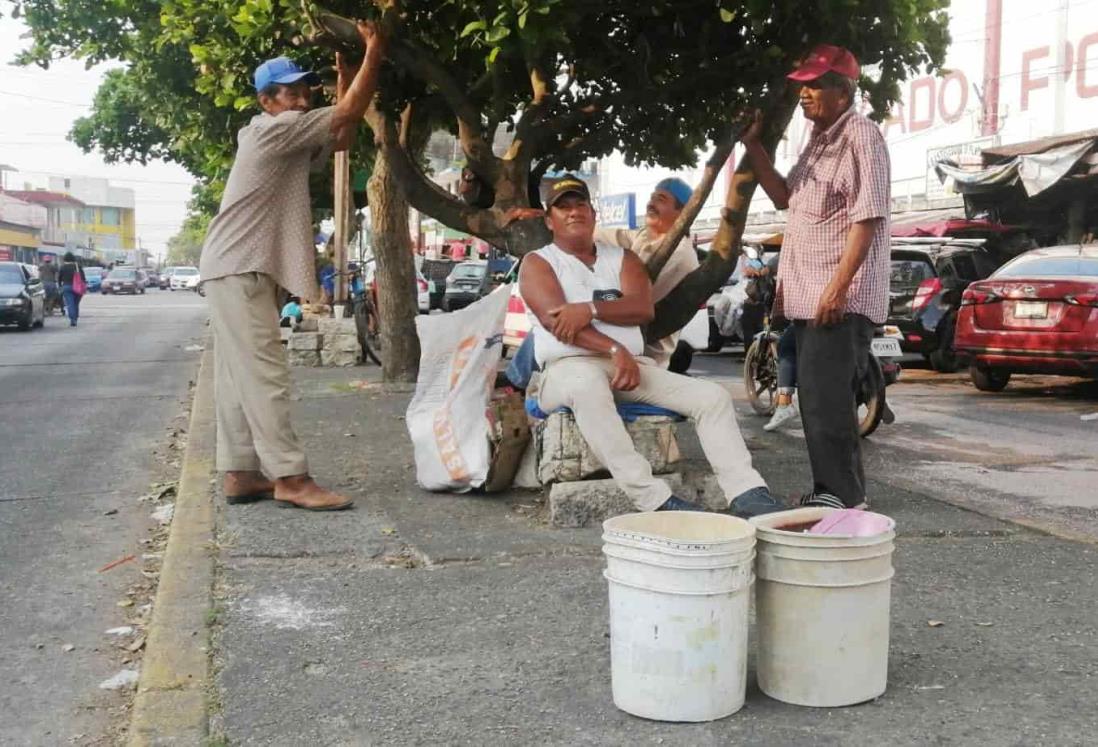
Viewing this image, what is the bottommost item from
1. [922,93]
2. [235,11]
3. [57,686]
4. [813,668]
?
[57,686]

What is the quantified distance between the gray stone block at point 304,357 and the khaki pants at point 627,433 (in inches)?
407

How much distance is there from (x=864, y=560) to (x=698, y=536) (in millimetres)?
481

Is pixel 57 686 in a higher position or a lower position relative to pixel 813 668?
lower

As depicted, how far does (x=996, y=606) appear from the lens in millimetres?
4453

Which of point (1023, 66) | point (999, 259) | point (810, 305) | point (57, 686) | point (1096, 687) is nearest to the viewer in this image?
point (1096, 687)

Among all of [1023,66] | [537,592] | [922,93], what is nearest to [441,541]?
[537,592]

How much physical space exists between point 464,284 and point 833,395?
1153 inches

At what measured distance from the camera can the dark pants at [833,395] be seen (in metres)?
5.38

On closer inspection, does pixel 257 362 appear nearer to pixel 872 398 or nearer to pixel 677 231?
pixel 677 231

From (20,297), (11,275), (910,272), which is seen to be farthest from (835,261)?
(11,275)

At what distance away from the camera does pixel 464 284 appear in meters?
34.3

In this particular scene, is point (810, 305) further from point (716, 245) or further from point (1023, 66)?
point (1023, 66)

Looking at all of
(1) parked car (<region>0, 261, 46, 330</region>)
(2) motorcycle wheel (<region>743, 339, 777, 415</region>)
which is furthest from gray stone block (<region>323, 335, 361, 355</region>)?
(1) parked car (<region>0, 261, 46, 330</region>)

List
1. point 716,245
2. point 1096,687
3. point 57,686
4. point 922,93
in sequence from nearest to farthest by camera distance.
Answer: point 1096,687
point 57,686
point 716,245
point 922,93
